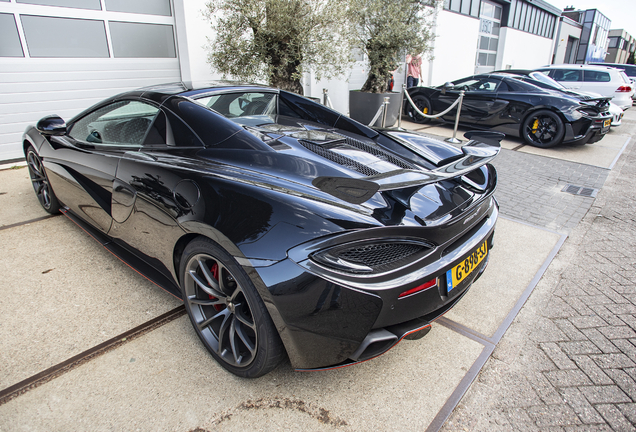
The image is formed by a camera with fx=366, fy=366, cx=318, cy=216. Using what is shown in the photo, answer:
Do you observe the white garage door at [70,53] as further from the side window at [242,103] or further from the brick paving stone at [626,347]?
the brick paving stone at [626,347]

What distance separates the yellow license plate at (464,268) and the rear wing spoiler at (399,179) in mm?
427

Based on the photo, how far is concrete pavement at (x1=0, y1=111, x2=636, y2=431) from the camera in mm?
1645

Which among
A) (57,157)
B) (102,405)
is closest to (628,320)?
(102,405)

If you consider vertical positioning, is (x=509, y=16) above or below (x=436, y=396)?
above

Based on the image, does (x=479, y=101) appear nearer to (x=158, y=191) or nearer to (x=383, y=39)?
(x=383, y=39)

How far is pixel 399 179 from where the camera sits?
1.75 metres

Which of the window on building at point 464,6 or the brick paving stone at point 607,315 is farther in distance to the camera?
the window on building at point 464,6

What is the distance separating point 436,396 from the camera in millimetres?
1755

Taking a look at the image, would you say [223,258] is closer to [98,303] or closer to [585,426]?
[98,303]

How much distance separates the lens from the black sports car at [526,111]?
6.79 meters

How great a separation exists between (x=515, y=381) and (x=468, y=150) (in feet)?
4.18

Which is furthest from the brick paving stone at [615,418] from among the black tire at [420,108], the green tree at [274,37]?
the black tire at [420,108]

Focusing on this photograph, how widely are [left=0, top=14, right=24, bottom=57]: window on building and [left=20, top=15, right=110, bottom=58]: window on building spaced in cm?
12

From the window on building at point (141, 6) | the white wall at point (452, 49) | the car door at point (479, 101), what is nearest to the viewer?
the window on building at point (141, 6)
